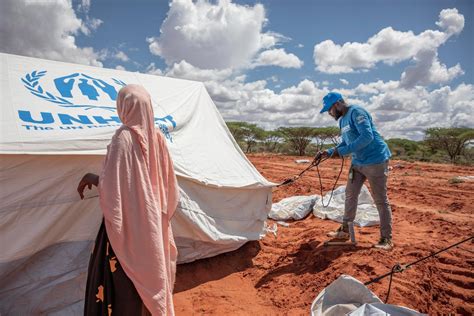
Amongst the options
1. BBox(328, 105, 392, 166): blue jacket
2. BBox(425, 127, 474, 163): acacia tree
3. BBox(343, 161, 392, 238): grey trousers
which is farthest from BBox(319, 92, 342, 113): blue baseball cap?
BBox(425, 127, 474, 163): acacia tree

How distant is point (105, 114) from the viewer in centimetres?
268

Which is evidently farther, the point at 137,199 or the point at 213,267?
the point at 213,267

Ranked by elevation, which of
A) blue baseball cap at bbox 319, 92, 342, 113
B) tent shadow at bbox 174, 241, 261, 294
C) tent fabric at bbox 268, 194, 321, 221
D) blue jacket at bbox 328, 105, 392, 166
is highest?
blue baseball cap at bbox 319, 92, 342, 113

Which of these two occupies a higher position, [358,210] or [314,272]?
[358,210]

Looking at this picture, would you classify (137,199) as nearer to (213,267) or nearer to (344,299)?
(344,299)

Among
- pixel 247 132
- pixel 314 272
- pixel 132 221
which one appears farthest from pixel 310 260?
pixel 247 132

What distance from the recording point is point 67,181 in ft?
7.42

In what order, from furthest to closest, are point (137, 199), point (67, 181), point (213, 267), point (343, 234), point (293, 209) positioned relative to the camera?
1. point (293, 209)
2. point (343, 234)
3. point (213, 267)
4. point (67, 181)
5. point (137, 199)

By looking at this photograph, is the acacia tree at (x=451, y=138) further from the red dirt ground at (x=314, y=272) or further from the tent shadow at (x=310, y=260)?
the tent shadow at (x=310, y=260)

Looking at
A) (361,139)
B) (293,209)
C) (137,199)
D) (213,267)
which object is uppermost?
(361,139)

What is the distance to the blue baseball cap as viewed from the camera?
3.25 meters

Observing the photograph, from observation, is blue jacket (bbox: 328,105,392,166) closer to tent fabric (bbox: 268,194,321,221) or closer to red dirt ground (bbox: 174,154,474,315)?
red dirt ground (bbox: 174,154,474,315)

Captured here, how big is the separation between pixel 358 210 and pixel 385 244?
1.22 meters

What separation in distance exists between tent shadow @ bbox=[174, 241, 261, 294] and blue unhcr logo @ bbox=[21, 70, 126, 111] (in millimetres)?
1701
